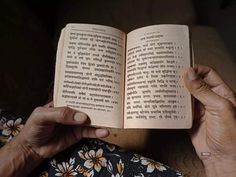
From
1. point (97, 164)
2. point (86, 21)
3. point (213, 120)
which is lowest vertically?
point (97, 164)

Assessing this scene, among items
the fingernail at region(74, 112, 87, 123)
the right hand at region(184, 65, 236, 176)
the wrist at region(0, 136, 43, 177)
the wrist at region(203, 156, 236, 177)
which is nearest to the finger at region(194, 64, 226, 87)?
the right hand at region(184, 65, 236, 176)

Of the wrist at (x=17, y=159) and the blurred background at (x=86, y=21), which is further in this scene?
the blurred background at (x=86, y=21)

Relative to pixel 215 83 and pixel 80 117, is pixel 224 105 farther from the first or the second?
pixel 80 117

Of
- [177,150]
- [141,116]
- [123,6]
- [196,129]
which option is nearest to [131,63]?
[141,116]

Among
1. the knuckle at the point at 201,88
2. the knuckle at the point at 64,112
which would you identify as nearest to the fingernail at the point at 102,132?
the knuckle at the point at 64,112

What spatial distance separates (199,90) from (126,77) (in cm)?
15

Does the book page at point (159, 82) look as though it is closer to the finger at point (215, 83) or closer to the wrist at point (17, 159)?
the finger at point (215, 83)

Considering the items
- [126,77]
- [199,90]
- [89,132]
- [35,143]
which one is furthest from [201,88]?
[35,143]

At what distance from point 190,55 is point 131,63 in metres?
0.12

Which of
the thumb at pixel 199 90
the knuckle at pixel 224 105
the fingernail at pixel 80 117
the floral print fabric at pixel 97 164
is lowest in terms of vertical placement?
the floral print fabric at pixel 97 164

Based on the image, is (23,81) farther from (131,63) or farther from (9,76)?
(131,63)

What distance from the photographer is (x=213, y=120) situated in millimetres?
713

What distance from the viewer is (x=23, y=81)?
94 cm

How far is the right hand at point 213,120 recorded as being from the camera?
2.24ft
